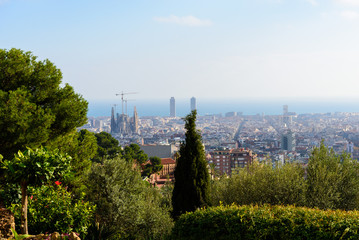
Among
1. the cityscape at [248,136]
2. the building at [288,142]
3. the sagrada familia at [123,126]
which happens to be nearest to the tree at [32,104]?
the cityscape at [248,136]

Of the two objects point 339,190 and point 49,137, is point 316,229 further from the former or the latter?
point 49,137

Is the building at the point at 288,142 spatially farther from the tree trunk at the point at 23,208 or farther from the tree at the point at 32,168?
the tree at the point at 32,168

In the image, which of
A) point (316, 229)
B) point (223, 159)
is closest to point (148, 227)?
point (316, 229)

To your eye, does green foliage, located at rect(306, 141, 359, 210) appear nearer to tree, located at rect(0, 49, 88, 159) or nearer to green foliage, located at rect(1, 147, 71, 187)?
green foliage, located at rect(1, 147, 71, 187)

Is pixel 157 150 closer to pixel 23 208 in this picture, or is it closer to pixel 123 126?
pixel 23 208

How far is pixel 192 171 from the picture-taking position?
702cm

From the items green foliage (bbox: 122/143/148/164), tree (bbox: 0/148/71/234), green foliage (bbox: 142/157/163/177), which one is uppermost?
tree (bbox: 0/148/71/234)

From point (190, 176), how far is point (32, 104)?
347 centimetres

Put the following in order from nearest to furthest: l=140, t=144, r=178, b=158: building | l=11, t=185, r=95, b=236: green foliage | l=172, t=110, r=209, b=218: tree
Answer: l=11, t=185, r=95, b=236: green foliage, l=172, t=110, r=209, b=218: tree, l=140, t=144, r=178, b=158: building

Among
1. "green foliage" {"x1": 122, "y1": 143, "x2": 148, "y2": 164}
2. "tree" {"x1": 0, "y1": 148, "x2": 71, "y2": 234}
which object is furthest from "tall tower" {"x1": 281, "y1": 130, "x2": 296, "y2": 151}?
"tree" {"x1": 0, "y1": 148, "x2": 71, "y2": 234}

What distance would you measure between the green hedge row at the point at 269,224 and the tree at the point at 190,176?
1590 millimetres

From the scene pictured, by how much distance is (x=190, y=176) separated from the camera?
276 inches

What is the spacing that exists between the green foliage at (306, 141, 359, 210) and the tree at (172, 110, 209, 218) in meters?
2.16

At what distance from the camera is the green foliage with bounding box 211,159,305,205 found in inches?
274
